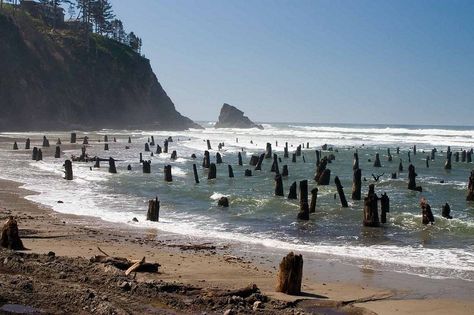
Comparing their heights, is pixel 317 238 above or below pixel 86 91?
below

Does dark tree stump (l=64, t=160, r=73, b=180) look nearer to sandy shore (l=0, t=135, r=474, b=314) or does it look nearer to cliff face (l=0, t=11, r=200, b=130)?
sandy shore (l=0, t=135, r=474, b=314)

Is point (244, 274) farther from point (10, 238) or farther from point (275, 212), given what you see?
point (275, 212)

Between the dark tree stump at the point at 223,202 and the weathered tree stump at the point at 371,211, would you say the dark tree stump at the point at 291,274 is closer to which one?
the weathered tree stump at the point at 371,211

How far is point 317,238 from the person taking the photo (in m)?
17.8

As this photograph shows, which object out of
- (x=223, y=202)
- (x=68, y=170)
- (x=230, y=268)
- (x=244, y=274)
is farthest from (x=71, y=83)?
(x=244, y=274)

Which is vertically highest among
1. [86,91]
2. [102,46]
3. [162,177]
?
[102,46]

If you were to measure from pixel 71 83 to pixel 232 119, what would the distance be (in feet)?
306

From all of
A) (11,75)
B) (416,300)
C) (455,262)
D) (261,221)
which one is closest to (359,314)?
(416,300)

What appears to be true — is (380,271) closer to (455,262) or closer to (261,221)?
(455,262)

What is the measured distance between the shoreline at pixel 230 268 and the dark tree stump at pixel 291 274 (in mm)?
204

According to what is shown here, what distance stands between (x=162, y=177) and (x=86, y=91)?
76.4 meters

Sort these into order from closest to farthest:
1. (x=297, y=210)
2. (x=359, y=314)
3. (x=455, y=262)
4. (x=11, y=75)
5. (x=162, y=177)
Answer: (x=359, y=314), (x=455, y=262), (x=297, y=210), (x=162, y=177), (x=11, y=75)

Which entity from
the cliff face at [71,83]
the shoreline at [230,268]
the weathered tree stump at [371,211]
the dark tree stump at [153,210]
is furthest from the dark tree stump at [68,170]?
the cliff face at [71,83]

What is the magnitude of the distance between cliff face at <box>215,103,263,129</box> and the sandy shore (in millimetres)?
172950
